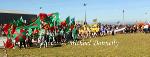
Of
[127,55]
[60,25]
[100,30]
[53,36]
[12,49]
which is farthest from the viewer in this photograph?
[100,30]

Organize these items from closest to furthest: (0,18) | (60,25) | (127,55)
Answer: (127,55), (60,25), (0,18)

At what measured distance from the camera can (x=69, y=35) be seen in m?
41.4

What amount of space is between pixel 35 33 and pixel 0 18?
4004cm

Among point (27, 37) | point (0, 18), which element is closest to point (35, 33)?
point (27, 37)

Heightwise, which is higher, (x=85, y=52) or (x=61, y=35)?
(x=61, y=35)

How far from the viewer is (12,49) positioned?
3053 cm

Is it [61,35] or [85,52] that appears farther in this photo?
[61,35]

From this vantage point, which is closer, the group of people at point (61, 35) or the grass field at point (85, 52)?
the grass field at point (85, 52)

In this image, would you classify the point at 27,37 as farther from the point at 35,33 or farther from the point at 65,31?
the point at 65,31

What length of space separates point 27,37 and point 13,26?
6.31 ft

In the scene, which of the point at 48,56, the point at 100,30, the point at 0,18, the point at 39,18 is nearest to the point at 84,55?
the point at 48,56

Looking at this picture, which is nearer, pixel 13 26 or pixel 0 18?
pixel 13 26

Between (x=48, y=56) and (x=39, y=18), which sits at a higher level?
(x=39, y=18)

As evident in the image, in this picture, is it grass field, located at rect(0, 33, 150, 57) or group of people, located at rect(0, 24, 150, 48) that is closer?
grass field, located at rect(0, 33, 150, 57)
